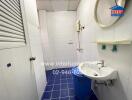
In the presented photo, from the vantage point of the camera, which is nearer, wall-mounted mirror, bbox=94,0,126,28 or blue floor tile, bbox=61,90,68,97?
wall-mounted mirror, bbox=94,0,126,28

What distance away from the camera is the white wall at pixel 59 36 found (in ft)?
11.5

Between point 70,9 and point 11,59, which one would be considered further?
point 70,9

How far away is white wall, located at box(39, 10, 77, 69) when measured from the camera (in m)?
3.52

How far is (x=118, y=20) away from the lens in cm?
100

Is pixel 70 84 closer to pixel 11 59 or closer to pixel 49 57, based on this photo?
pixel 49 57

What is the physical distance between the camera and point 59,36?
11.9ft

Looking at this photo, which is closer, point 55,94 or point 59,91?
point 55,94

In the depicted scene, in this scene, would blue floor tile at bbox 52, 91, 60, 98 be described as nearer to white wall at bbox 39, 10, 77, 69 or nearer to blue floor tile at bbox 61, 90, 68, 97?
blue floor tile at bbox 61, 90, 68, 97

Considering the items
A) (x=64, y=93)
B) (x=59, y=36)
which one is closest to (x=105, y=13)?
(x=64, y=93)

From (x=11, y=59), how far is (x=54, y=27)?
2.88 metres

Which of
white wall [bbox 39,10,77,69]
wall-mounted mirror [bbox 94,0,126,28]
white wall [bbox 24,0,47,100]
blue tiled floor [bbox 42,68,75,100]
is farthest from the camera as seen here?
white wall [bbox 39,10,77,69]

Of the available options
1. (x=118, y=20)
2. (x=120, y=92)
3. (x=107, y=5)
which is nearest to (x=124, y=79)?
(x=120, y=92)

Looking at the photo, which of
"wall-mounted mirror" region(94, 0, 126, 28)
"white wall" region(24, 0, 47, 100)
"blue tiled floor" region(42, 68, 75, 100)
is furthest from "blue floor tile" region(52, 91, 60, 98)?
"wall-mounted mirror" region(94, 0, 126, 28)

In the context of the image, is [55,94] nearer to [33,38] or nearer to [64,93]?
[64,93]
